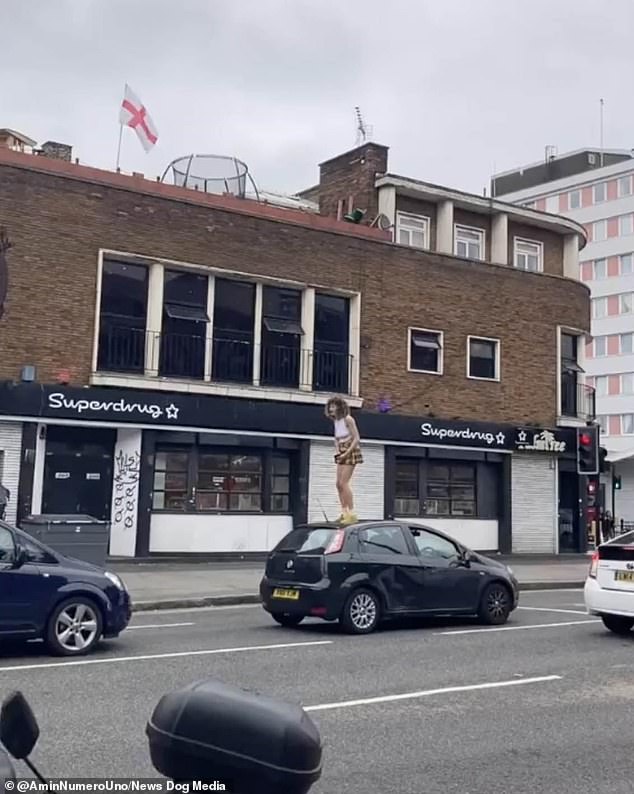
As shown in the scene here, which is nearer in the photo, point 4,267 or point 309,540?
point 309,540

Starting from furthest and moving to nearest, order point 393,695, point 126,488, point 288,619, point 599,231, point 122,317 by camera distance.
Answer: point 599,231
point 122,317
point 126,488
point 288,619
point 393,695

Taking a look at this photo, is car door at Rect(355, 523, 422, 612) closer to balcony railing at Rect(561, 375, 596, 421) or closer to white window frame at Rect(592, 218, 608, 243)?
balcony railing at Rect(561, 375, 596, 421)

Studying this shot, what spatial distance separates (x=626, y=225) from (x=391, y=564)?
6309 cm

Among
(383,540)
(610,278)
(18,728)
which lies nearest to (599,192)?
(610,278)

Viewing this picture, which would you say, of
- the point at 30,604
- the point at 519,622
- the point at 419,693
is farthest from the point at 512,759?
the point at 519,622

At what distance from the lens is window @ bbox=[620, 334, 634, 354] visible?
70006mm

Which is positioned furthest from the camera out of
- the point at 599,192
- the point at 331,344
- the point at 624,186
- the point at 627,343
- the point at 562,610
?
the point at 599,192

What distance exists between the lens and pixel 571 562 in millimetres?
26469

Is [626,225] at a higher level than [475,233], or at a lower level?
higher

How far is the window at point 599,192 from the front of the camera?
236 ft

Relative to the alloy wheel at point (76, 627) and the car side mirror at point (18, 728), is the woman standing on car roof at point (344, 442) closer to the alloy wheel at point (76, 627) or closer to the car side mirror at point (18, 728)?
the alloy wheel at point (76, 627)

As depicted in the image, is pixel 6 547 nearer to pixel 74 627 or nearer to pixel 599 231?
pixel 74 627

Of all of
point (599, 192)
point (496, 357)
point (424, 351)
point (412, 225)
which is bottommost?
point (424, 351)

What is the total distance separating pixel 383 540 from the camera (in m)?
12.9
